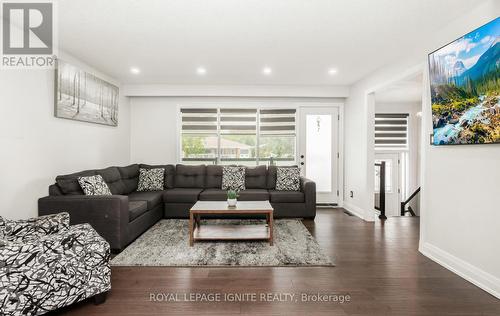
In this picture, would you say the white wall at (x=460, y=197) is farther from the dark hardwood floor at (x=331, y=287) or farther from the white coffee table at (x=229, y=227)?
the white coffee table at (x=229, y=227)

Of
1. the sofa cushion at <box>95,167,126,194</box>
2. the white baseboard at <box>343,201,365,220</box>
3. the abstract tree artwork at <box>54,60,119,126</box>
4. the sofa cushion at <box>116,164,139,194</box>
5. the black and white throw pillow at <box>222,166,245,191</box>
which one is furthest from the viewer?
the black and white throw pillow at <box>222,166,245,191</box>

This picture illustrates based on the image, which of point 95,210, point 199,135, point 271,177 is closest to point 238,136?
point 199,135

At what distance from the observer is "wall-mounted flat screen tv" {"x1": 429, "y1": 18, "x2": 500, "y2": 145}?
2.03m

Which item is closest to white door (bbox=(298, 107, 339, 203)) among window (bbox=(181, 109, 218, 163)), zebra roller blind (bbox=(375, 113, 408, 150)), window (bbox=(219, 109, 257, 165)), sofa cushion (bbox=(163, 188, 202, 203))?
window (bbox=(219, 109, 257, 165))

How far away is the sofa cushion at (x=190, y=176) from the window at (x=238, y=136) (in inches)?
20.5

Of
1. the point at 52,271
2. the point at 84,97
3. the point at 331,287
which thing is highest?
the point at 84,97

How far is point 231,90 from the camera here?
502cm

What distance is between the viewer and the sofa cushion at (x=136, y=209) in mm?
3152

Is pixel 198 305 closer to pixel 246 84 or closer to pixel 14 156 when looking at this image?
pixel 14 156

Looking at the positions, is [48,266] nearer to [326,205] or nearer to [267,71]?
[267,71]

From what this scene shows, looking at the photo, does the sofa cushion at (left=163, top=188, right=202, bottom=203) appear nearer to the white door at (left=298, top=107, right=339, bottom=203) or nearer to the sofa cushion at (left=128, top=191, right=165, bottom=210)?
the sofa cushion at (left=128, top=191, right=165, bottom=210)

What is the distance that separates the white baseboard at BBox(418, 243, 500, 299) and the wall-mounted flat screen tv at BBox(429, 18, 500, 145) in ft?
3.79

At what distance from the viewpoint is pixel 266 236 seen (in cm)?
323

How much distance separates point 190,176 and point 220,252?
2.25 meters
